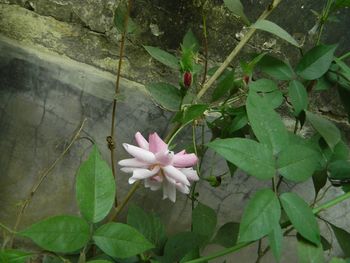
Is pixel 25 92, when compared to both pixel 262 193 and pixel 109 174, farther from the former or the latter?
pixel 262 193

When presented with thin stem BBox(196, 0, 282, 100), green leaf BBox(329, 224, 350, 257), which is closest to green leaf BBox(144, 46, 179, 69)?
thin stem BBox(196, 0, 282, 100)

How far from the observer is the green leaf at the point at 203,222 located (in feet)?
2.87

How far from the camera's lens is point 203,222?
2.89 feet

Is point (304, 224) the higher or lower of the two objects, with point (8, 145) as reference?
higher

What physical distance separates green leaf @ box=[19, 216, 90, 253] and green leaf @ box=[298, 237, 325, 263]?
0.30m

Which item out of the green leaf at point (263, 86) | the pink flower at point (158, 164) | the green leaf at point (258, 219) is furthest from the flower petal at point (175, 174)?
the green leaf at point (263, 86)

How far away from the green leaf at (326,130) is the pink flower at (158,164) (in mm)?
234

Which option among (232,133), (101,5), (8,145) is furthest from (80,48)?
(232,133)

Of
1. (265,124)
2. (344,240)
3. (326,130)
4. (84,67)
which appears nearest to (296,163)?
(265,124)

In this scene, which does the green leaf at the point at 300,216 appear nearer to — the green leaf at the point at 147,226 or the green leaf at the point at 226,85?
the green leaf at the point at 226,85

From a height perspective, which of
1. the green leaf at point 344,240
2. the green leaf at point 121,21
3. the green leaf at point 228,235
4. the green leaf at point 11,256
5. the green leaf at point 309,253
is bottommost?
the green leaf at point 228,235

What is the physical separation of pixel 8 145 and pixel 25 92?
0.13 meters

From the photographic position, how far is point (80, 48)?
3.38ft

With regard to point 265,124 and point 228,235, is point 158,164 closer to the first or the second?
point 265,124
